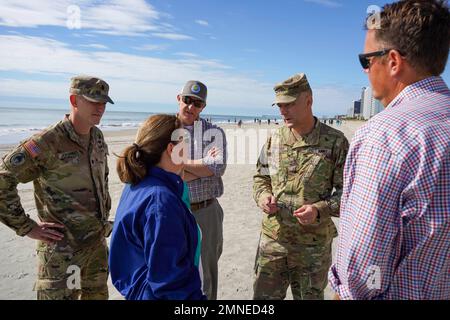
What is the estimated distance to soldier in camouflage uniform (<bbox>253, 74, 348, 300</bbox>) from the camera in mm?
2902

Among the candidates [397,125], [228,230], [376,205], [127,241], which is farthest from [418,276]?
[228,230]

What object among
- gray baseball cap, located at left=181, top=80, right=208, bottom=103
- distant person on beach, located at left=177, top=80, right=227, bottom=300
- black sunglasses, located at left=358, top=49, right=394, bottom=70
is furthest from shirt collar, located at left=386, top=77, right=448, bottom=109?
gray baseball cap, located at left=181, top=80, right=208, bottom=103

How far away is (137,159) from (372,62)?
1306mm

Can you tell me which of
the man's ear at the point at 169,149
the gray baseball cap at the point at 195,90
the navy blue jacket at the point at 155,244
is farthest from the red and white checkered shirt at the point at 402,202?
the gray baseball cap at the point at 195,90

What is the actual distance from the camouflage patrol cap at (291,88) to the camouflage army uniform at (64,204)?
75.5 inches

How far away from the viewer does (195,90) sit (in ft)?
11.0

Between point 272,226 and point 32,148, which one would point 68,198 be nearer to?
point 32,148

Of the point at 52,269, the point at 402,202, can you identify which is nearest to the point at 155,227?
the point at 402,202

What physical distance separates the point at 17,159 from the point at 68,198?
20.7 inches

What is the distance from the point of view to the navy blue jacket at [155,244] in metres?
1.58

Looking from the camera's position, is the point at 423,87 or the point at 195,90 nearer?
the point at 423,87

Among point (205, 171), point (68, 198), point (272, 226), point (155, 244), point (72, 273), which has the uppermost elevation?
Result: point (205, 171)

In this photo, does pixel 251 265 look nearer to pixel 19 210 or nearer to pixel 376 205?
pixel 19 210

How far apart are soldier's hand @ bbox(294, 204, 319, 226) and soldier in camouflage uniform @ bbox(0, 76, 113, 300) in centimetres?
184
